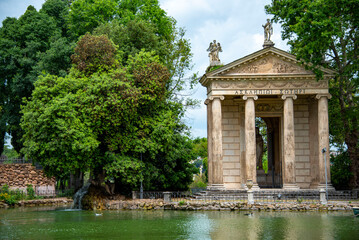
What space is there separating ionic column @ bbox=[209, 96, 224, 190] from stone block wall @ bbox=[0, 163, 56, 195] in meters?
16.5

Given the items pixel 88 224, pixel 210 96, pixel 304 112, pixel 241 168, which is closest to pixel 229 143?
pixel 241 168

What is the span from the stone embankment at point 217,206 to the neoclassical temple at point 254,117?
15.1 feet

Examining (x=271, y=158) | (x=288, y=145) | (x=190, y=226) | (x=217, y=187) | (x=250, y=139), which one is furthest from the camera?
(x=271, y=158)

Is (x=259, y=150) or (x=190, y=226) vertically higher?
(x=259, y=150)

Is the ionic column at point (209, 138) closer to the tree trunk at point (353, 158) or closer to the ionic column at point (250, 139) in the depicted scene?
the ionic column at point (250, 139)

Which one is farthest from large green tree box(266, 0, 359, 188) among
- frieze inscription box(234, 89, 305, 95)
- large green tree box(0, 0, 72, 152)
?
large green tree box(0, 0, 72, 152)

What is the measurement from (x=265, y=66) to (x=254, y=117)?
13.1 ft

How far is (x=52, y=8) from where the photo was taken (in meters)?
46.4

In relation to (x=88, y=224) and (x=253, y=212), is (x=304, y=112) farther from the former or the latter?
(x=88, y=224)

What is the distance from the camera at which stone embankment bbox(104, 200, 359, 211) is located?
2639cm

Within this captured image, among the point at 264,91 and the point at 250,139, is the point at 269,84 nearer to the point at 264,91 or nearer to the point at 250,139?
the point at 264,91

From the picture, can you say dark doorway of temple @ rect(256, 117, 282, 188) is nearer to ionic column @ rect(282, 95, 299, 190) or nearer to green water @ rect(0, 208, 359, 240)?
ionic column @ rect(282, 95, 299, 190)

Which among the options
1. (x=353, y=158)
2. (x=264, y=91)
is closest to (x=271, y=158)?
(x=353, y=158)

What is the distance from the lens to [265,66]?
1303 inches
